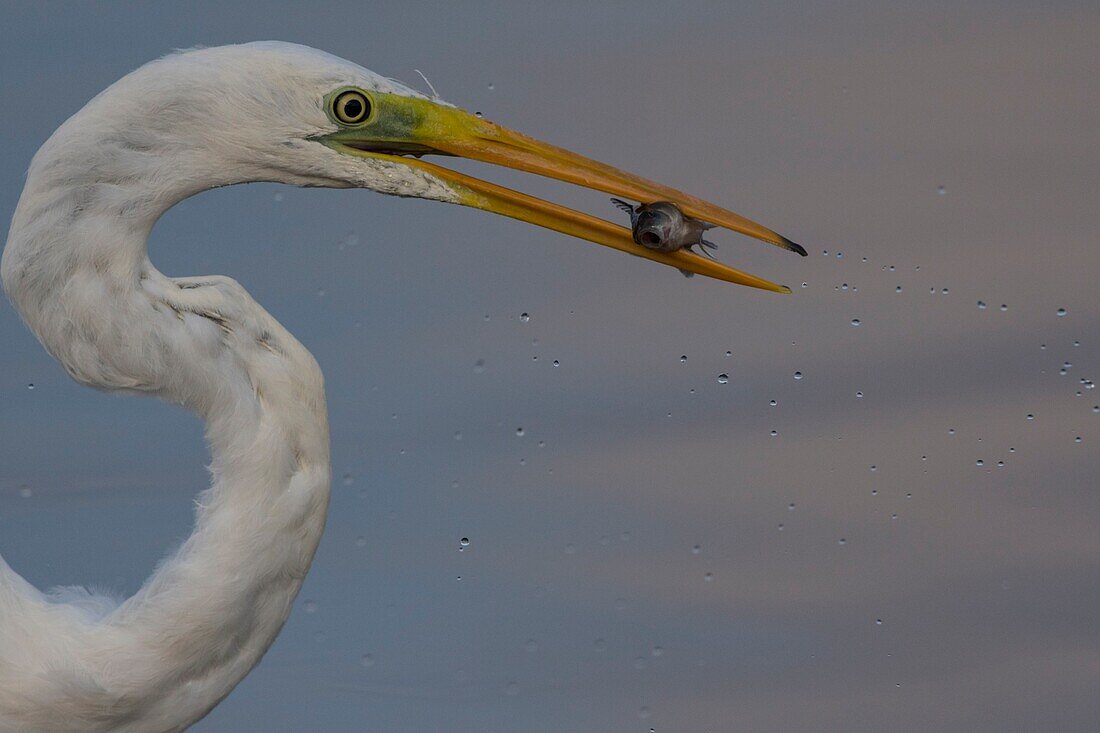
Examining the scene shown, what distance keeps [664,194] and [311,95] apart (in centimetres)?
75

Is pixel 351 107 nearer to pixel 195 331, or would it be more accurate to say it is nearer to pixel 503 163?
pixel 503 163

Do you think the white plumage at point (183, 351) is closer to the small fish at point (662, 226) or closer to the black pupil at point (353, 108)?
the black pupil at point (353, 108)

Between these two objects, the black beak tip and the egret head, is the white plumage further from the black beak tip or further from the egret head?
the black beak tip

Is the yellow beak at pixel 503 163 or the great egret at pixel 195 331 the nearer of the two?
the great egret at pixel 195 331

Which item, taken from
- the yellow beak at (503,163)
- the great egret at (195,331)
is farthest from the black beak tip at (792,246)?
the great egret at (195,331)

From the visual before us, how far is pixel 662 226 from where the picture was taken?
3033 mm

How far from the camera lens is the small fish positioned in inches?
119

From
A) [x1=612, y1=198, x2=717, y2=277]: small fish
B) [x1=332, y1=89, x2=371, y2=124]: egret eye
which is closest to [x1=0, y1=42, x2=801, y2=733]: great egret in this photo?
[x1=332, y1=89, x2=371, y2=124]: egret eye

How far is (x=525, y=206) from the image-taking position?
9.91ft

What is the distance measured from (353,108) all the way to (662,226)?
2.24 feet

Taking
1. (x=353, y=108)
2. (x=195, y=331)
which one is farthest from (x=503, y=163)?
(x=195, y=331)

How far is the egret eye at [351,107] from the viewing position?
2.83 metres

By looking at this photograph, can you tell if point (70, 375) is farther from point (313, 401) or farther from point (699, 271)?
point (699, 271)

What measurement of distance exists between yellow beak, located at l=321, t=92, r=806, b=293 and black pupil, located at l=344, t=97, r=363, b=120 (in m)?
0.02
